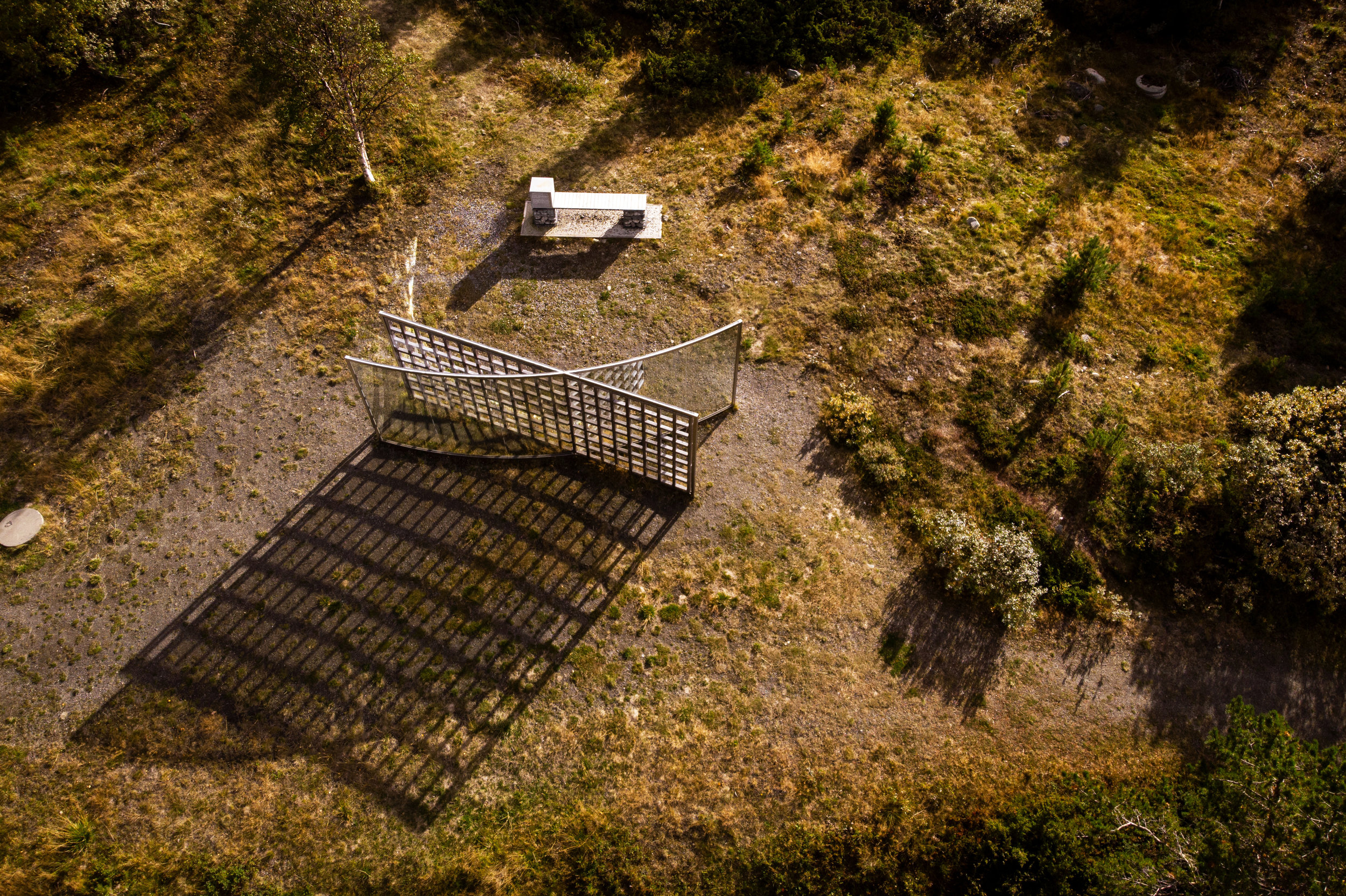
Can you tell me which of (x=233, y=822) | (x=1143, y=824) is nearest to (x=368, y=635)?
(x=233, y=822)

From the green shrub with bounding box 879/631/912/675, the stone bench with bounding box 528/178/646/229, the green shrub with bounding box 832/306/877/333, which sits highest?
the stone bench with bounding box 528/178/646/229

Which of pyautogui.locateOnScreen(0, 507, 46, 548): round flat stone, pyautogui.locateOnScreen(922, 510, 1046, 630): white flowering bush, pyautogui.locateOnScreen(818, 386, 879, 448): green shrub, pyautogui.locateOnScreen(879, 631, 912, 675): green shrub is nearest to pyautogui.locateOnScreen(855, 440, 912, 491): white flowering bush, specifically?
pyautogui.locateOnScreen(818, 386, 879, 448): green shrub

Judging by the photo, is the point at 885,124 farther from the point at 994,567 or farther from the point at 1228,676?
the point at 1228,676

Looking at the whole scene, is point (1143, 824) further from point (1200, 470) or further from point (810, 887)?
point (1200, 470)

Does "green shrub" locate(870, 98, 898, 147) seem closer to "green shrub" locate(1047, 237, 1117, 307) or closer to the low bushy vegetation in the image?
"green shrub" locate(1047, 237, 1117, 307)

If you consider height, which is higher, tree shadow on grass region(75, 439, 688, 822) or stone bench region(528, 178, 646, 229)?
stone bench region(528, 178, 646, 229)
